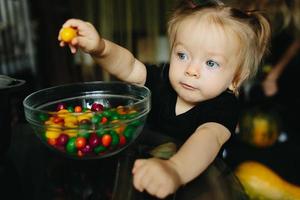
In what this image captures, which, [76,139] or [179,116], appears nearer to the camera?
[76,139]

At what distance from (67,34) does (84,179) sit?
27cm

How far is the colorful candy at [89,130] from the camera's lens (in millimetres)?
674

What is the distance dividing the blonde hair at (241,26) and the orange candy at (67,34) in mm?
236

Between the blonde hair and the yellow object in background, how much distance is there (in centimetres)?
27

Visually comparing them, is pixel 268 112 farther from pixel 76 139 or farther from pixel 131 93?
pixel 76 139

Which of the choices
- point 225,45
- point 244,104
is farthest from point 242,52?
point 244,104

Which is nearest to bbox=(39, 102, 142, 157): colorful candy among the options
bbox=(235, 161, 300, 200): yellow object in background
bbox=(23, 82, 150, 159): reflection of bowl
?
bbox=(23, 82, 150, 159): reflection of bowl

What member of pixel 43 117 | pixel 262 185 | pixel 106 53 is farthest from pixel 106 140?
pixel 262 185

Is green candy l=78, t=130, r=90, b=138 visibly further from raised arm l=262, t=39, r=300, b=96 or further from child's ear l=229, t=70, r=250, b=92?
raised arm l=262, t=39, r=300, b=96

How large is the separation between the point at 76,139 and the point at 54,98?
22 cm

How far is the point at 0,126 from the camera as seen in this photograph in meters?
0.71

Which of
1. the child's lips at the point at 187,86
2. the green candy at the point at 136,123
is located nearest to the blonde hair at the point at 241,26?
the child's lips at the point at 187,86

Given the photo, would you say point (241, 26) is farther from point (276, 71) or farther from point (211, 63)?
point (276, 71)

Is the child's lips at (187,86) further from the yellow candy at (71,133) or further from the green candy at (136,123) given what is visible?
the yellow candy at (71,133)
